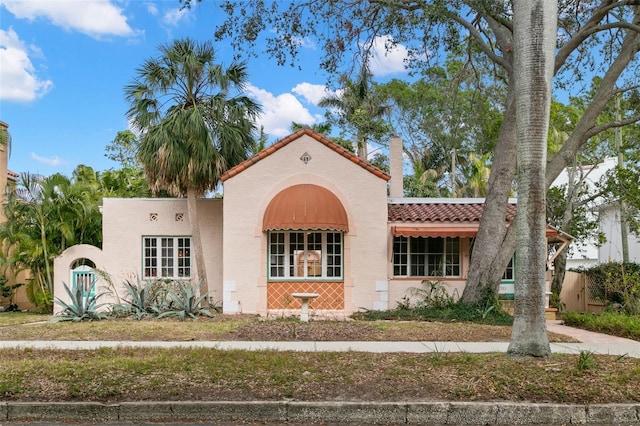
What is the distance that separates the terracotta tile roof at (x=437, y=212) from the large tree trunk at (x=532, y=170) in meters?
8.60

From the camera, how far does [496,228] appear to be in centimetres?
1608

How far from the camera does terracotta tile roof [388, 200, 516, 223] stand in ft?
57.2

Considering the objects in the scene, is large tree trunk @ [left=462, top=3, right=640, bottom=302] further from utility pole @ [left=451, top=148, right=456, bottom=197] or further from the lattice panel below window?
utility pole @ [left=451, top=148, right=456, bottom=197]

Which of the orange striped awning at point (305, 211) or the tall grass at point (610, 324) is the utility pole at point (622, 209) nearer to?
the tall grass at point (610, 324)

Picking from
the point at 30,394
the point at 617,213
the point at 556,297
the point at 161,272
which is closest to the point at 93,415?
the point at 30,394

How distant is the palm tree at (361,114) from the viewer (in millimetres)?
35219

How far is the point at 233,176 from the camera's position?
56.9 feet

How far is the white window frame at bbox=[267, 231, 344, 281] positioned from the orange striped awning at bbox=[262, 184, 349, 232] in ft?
2.56

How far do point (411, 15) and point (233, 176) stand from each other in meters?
7.08

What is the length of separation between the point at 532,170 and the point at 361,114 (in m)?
27.0

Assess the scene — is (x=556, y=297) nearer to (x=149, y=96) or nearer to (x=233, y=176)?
(x=233, y=176)

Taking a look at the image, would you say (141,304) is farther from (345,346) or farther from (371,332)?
(345,346)

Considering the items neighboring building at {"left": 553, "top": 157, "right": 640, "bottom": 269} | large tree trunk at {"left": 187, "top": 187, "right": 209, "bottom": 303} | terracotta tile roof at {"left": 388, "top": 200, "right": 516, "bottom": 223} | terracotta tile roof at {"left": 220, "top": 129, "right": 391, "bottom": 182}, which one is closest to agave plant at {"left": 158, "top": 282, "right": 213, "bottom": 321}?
large tree trunk at {"left": 187, "top": 187, "right": 209, "bottom": 303}

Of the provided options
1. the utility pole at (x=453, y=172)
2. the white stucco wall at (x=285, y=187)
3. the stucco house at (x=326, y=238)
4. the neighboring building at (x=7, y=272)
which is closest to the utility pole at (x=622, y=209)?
the stucco house at (x=326, y=238)
